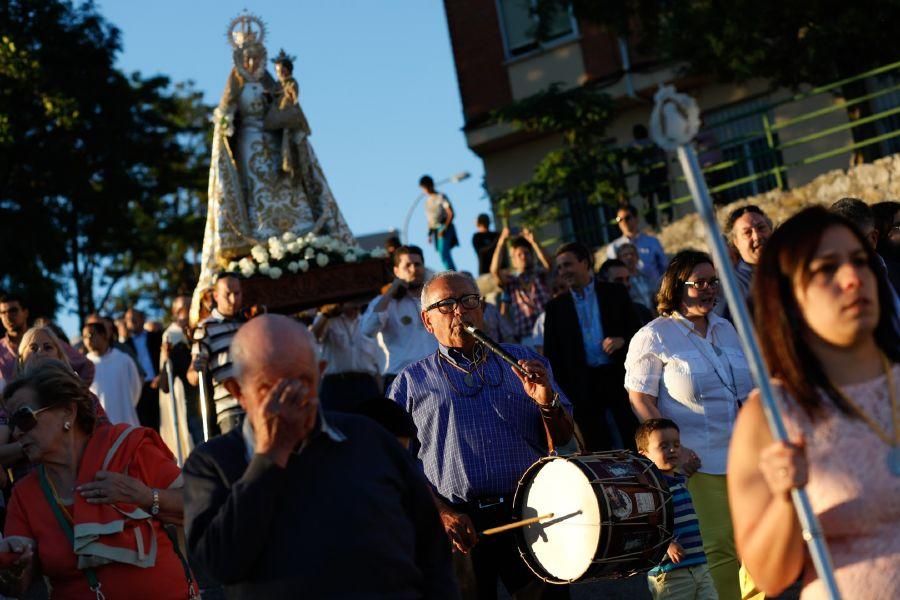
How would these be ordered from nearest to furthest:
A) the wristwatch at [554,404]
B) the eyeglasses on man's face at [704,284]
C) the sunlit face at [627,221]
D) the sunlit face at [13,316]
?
the wristwatch at [554,404] → the eyeglasses on man's face at [704,284] → the sunlit face at [13,316] → the sunlit face at [627,221]

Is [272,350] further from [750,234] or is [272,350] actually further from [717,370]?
[750,234]

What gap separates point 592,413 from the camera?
11461mm

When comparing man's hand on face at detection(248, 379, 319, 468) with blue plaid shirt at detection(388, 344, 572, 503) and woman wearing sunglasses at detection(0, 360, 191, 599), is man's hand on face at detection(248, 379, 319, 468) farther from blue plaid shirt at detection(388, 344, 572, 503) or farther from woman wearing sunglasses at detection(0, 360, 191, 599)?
blue plaid shirt at detection(388, 344, 572, 503)

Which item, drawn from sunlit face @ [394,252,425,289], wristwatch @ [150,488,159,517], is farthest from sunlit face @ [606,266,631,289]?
wristwatch @ [150,488,159,517]

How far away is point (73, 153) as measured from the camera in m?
36.3

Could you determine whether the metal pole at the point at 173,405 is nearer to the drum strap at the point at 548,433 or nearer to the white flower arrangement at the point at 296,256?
the white flower arrangement at the point at 296,256

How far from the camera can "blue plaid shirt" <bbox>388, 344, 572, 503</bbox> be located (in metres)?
7.05

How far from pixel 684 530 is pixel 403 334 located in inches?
203

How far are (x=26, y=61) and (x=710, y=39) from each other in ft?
62.2

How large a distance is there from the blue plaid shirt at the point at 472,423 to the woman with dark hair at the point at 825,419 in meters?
2.98

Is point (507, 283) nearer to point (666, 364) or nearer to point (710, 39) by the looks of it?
point (666, 364)

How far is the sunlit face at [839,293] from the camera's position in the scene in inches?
158

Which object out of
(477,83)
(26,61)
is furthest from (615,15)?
(26,61)

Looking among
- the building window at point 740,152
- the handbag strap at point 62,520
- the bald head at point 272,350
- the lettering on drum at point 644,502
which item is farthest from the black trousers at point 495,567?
the building window at point 740,152
